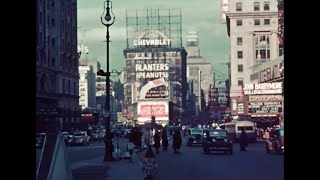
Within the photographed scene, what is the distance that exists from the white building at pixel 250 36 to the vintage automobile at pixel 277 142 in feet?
284

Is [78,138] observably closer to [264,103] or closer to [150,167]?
[264,103]

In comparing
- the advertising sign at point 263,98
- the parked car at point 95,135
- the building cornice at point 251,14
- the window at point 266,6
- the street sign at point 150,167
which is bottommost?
the parked car at point 95,135

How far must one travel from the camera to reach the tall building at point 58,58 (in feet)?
268

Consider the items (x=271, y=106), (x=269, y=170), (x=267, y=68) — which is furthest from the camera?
(x=267, y=68)

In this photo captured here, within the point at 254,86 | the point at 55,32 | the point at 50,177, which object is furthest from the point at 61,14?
the point at 50,177

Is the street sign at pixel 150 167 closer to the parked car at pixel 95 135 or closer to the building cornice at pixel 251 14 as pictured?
the parked car at pixel 95 135

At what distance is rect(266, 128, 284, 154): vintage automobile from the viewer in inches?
1518

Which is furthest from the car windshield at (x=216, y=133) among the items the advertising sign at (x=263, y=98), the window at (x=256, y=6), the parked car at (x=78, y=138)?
the window at (x=256, y=6)

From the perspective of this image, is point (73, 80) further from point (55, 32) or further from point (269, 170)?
point (269, 170)

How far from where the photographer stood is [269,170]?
27938mm

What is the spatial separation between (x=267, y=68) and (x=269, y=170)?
2784 inches

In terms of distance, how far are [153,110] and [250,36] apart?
44.6 metres

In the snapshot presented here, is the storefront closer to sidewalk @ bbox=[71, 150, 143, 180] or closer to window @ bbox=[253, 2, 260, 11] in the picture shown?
sidewalk @ bbox=[71, 150, 143, 180]

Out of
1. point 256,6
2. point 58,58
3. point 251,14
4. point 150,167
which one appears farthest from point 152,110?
point 150,167
